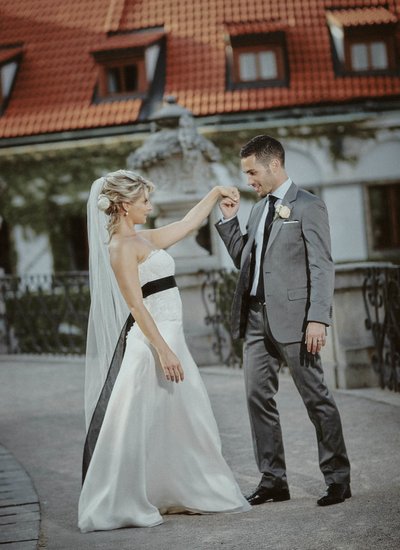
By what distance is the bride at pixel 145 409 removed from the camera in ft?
17.2

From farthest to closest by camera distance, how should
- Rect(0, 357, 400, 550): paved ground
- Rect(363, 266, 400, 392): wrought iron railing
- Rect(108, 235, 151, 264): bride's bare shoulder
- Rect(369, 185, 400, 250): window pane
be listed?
Rect(369, 185, 400, 250): window pane < Rect(363, 266, 400, 392): wrought iron railing < Rect(108, 235, 151, 264): bride's bare shoulder < Rect(0, 357, 400, 550): paved ground

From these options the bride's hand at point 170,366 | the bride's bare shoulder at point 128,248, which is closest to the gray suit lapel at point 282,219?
the bride's bare shoulder at point 128,248

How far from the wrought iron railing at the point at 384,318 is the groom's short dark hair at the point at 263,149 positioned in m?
3.15

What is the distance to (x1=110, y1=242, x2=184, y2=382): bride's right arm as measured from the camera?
211 inches

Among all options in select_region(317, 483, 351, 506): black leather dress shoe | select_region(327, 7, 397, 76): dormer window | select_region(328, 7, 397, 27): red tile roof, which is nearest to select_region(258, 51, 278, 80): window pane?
select_region(327, 7, 397, 76): dormer window

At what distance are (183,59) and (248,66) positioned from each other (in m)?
1.62

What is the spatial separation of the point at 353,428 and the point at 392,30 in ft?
59.2

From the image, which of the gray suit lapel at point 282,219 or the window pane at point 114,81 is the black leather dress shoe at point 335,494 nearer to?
the gray suit lapel at point 282,219

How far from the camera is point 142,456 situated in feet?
17.4

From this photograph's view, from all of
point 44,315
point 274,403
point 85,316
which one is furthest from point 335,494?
point 44,315

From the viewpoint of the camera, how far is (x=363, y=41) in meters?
23.6

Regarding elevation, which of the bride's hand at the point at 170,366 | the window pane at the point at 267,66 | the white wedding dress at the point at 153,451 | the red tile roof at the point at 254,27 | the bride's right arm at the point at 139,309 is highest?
the red tile roof at the point at 254,27

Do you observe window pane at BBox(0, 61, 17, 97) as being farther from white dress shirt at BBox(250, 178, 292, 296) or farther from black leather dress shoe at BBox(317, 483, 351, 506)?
black leather dress shoe at BBox(317, 483, 351, 506)

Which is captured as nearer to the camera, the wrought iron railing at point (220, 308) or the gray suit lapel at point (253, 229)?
the gray suit lapel at point (253, 229)
